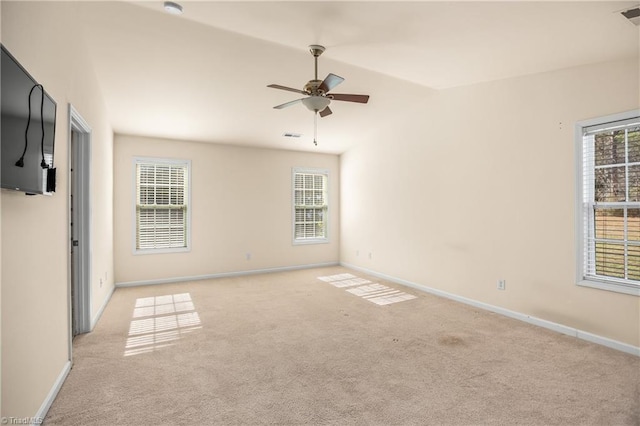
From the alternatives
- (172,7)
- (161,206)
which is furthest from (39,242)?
(161,206)

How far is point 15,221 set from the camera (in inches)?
72.1

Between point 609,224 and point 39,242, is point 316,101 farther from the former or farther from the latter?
point 609,224

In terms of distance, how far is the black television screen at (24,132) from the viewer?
1.53m

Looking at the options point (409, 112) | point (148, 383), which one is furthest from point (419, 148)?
point (148, 383)

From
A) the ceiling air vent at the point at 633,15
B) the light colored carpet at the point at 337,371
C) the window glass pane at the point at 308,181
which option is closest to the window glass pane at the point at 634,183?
the ceiling air vent at the point at 633,15

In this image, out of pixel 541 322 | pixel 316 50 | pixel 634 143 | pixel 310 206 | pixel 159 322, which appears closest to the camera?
pixel 634 143

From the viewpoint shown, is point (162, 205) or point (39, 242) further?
point (162, 205)

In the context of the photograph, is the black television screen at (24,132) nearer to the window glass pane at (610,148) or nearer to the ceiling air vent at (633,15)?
the ceiling air vent at (633,15)

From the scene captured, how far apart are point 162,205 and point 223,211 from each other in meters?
1.04

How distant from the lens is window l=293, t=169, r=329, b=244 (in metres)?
7.25

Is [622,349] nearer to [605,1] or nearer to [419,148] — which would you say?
[605,1]

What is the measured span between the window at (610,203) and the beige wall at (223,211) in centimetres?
486

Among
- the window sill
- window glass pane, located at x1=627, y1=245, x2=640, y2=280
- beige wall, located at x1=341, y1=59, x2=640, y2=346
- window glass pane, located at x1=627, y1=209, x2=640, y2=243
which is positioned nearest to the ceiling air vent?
beige wall, located at x1=341, y1=59, x2=640, y2=346

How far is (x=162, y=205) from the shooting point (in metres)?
5.95
